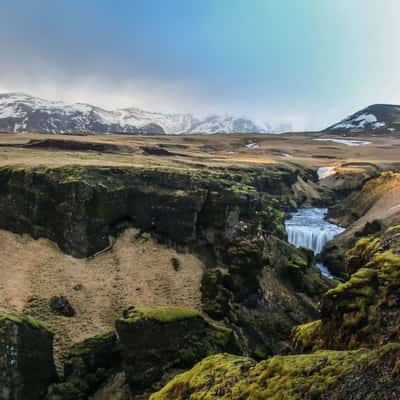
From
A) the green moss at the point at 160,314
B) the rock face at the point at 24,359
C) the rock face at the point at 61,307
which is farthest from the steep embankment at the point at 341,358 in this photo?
the rock face at the point at 61,307

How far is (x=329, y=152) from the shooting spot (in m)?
171

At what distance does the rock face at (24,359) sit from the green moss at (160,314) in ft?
16.8

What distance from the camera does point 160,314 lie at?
25797 mm

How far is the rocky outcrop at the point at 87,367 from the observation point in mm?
23438

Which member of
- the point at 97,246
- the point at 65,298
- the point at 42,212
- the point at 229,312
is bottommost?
the point at 229,312

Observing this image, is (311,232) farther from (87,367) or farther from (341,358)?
(341,358)

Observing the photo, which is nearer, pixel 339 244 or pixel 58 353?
pixel 58 353

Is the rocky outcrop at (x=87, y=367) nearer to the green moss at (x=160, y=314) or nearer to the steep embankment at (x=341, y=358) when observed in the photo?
the green moss at (x=160, y=314)

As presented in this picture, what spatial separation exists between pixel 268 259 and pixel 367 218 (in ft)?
97.3

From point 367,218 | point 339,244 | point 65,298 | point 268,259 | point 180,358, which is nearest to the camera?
point 180,358

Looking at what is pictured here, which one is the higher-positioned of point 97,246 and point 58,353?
point 97,246

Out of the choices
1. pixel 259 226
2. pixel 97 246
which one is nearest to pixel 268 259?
pixel 259 226

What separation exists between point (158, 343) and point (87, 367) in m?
5.06

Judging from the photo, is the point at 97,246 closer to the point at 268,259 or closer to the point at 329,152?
the point at 268,259
